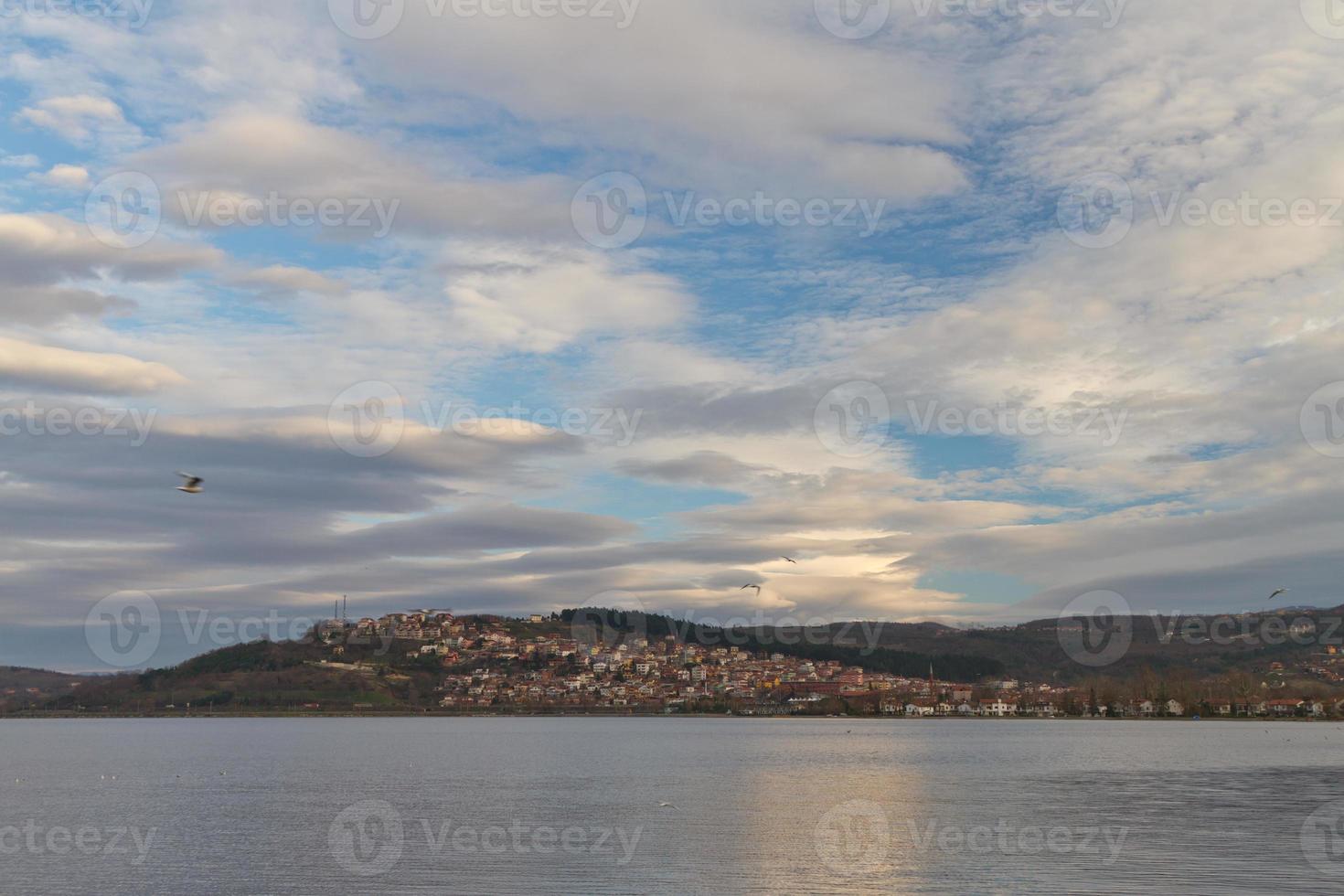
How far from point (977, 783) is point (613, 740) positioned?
95.9 metres

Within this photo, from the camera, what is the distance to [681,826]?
60312 mm

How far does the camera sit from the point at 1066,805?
226ft

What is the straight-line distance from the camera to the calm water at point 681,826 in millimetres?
44188

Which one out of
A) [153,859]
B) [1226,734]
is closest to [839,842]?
[153,859]

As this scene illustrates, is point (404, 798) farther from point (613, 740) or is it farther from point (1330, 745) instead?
point (1330, 745)

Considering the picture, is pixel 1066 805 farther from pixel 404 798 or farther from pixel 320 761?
pixel 320 761

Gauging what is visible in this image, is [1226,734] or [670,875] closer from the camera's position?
[670,875]

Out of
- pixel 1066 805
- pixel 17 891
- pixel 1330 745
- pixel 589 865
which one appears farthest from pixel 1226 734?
pixel 17 891

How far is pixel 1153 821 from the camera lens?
60219 millimetres

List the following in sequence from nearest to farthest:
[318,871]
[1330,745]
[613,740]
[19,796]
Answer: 1. [318,871]
2. [19,796]
3. [1330,745]
4. [613,740]

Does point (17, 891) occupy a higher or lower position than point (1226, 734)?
higher

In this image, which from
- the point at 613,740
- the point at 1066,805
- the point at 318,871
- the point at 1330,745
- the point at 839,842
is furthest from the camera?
the point at 613,740

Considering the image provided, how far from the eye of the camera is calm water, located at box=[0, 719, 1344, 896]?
4419cm

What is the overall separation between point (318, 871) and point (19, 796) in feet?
166
